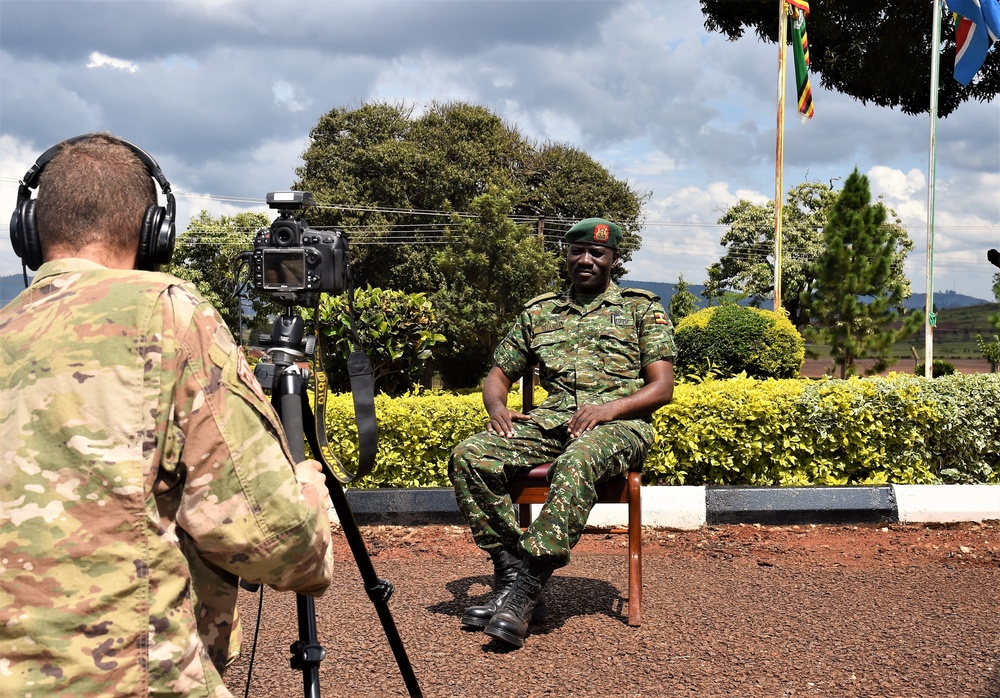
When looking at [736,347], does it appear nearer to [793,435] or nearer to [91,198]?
[793,435]

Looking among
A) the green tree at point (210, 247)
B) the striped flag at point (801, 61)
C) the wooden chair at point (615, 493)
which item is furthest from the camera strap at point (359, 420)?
the green tree at point (210, 247)

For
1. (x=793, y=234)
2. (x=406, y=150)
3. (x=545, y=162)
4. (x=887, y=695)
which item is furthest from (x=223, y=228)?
(x=887, y=695)

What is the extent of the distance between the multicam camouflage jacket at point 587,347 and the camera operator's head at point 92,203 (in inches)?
118

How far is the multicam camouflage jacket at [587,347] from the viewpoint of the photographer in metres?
4.50

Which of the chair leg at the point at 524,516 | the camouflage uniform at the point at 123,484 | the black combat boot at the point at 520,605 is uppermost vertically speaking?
the camouflage uniform at the point at 123,484

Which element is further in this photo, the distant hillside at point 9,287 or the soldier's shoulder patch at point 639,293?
the soldier's shoulder patch at point 639,293

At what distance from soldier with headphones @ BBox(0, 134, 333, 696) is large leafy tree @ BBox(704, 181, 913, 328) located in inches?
1297

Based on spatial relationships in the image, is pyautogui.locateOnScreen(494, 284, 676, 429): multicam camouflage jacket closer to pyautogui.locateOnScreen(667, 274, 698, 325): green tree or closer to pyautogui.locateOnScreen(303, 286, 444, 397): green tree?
pyautogui.locateOnScreen(303, 286, 444, 397): green tree

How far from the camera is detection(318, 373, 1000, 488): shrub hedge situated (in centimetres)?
590

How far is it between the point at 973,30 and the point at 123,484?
49.9ft

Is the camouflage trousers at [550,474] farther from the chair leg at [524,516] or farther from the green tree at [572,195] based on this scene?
the green tree at [572,195]

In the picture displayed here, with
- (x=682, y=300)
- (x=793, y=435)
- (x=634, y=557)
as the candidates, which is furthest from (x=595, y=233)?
(x=682, y=300)

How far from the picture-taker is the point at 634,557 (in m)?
4.08

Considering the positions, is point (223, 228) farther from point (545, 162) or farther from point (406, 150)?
point (545, 162)
